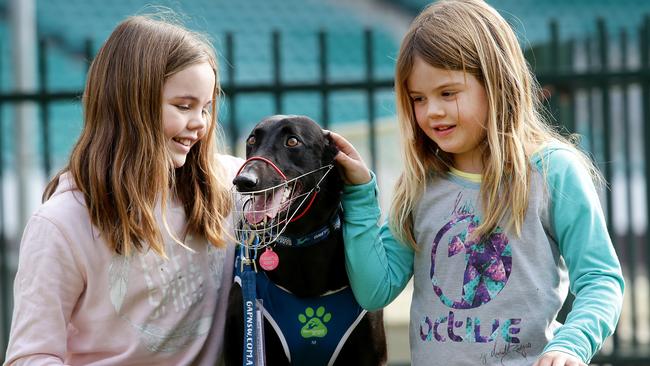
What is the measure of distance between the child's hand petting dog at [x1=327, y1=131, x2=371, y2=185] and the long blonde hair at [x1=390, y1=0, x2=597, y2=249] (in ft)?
0.43

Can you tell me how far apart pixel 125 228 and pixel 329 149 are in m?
0.68

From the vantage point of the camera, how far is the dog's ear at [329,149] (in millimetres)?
2879

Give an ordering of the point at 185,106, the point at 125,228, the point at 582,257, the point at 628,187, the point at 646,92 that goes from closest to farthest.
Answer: the point at 582,257 → the point at 125,228 → the point at 185,106 → the point at 646,92 → the point at 628,187

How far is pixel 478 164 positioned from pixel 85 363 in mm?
1364

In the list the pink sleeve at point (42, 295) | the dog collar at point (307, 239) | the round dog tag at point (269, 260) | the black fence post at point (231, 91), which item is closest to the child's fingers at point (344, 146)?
the dog collar at point (307, 239)

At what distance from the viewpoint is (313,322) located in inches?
115

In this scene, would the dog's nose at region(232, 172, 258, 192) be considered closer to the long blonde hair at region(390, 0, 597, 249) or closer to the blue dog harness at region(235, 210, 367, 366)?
the blue dog harness at region(235, 210, 367, 366)

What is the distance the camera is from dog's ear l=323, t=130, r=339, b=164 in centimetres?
288

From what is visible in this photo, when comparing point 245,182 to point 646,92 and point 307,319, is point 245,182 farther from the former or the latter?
point 646,92

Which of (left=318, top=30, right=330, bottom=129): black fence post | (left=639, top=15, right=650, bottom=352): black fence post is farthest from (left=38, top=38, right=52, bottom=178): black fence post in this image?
(left=639, top=15, right=650, bottom=352): black fence post

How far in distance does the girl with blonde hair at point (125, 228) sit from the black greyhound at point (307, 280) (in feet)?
0.71

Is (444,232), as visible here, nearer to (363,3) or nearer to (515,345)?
(515,345)

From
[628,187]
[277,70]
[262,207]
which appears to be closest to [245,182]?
[262,207]

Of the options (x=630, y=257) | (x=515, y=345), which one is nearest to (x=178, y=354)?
(x=515, y=345)
